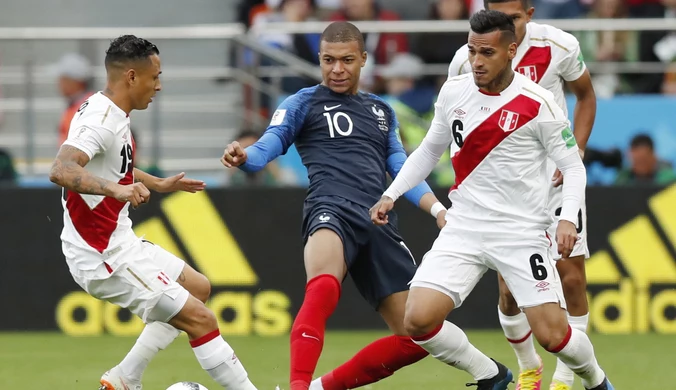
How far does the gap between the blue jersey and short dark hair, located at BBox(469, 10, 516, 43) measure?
108 centimetres

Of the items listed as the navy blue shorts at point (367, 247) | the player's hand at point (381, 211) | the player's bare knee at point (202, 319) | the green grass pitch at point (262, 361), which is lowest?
the green grass pitch at point (262, 361)

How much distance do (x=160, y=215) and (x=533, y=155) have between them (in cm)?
569

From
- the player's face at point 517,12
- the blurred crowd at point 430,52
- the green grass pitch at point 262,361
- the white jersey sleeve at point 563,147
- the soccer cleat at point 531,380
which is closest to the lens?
the white jersey sleeve at point 563,147

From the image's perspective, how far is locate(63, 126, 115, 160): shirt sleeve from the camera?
22.2ft

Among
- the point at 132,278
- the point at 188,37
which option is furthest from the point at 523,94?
the point at 188,37

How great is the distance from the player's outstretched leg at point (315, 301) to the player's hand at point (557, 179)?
151 cm

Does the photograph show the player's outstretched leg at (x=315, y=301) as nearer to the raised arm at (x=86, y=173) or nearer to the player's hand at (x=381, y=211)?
the player's hand at (x=381, y=211)

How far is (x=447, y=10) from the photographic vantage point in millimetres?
14312

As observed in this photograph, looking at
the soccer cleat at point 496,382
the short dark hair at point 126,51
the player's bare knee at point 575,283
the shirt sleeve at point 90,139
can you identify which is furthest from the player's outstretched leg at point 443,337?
the short dark hair at point 126,51

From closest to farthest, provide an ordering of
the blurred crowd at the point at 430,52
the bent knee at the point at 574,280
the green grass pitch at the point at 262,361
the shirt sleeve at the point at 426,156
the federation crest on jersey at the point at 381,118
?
1. the shirt sleeve at the point at 426,156
2. the federation crest on jersey at the point at 381,118
3. the bent knee at the point at 574,280
4. the green grass pitch at the point at 262,361
5. the blurred crowd at the point at 430,52

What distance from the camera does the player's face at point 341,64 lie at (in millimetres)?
7520

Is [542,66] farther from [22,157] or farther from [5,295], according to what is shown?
[22,157]

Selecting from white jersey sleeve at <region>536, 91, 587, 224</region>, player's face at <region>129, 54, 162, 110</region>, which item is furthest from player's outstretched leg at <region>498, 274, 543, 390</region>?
player's face at <region>129, 54, 162, 110</region>

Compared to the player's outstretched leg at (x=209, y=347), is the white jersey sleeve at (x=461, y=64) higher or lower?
higher
